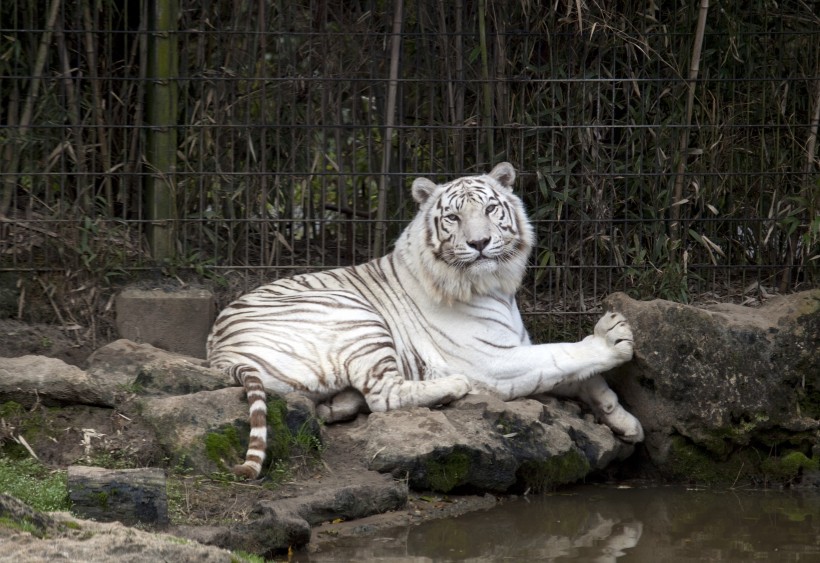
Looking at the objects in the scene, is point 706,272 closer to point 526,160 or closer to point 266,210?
point 526,160

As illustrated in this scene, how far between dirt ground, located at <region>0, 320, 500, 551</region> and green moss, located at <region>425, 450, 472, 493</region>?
7 centimetres

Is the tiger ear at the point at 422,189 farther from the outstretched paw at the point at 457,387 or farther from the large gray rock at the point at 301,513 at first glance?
the large gray rock at the point at 301,513

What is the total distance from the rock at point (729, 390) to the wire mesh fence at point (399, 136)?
91 centimetres

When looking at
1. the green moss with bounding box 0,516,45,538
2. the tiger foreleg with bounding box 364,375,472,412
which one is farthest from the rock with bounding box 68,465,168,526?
the tiger foreleg with bounding box 364,375,472,412

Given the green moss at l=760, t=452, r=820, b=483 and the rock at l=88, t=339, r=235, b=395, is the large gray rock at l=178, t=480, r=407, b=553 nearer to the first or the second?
the rock at l=88, t=339, r=235, b=395

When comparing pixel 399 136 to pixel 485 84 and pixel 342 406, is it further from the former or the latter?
pixel 342 406

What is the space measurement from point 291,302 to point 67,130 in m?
2.00

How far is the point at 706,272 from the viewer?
7.64 m

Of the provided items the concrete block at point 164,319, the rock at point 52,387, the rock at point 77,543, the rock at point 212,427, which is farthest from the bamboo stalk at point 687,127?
the rock at point 77,543

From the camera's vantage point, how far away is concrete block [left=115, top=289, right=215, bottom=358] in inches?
278

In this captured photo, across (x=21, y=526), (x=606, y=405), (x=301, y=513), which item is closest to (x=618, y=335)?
(x=606, y=405)

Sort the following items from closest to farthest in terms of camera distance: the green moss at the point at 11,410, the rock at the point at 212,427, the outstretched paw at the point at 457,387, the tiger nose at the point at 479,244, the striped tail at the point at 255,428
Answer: the striped tail at the point at 255,428 → the rock at the point at 212,427 → the green moss at the point at 11,410 → the outstretched paw at the point at 457,387 → the tiger nose at the point at 479,244

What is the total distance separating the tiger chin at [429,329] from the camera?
20.2ft

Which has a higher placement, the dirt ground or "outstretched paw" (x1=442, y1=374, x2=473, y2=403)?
"outstretched paw" (x1=442, y1=374, x2=473, y2=403)
